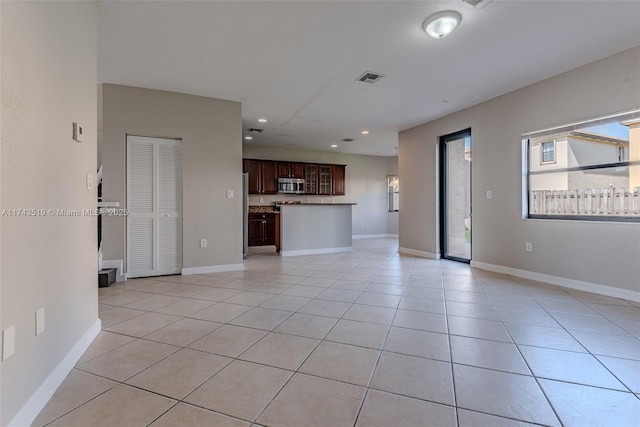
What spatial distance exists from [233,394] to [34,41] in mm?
1949

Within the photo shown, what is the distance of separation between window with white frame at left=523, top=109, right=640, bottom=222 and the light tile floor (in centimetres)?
102

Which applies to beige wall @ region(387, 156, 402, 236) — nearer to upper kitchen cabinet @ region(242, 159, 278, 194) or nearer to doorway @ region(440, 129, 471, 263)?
upper kitchen cabinet @ region(242, 159, 278, 194)

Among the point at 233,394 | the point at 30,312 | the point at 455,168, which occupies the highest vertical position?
the point at 455,168

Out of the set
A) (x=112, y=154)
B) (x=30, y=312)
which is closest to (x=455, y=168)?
(x=112, y=154)

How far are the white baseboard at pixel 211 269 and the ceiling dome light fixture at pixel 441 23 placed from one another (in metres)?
3.87

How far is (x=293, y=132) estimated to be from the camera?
674 cm

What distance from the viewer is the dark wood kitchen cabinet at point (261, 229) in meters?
7.56

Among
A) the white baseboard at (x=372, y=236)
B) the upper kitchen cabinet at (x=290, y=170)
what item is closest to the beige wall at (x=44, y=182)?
the upper kitchen cabinet at (x=290, y=170)

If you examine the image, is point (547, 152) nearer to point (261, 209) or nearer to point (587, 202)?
point (587, 202)

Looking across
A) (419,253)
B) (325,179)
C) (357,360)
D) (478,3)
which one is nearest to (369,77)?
(478,3)

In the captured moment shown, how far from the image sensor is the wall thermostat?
1894mm

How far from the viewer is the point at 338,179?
899 cm

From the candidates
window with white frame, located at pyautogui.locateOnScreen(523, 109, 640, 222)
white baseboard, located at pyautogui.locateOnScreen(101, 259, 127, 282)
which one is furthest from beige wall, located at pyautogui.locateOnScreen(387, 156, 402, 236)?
white baseboard, located at pyautogui.locateOnScreen(101, 259, 127, 282)

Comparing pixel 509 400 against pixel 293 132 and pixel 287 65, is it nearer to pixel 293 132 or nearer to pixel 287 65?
pixel 287 65
